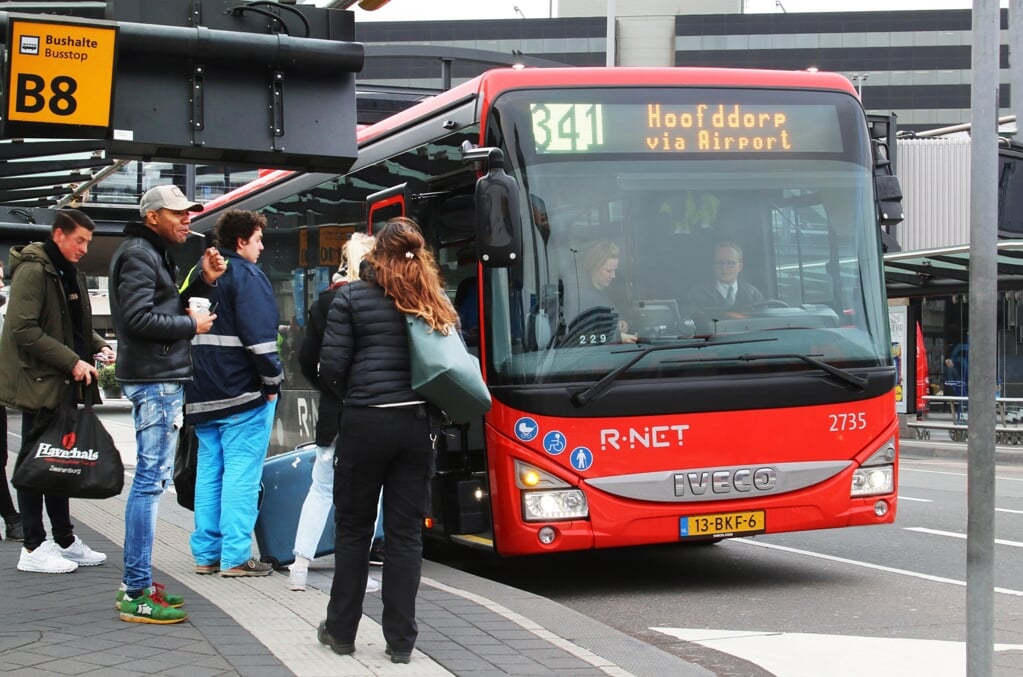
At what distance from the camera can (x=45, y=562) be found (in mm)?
6961

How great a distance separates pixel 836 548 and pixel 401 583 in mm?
5518

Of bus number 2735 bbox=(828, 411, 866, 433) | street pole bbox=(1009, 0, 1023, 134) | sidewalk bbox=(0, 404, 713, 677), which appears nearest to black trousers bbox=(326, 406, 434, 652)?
sidewalk bbox=(0, 404, 713, 677)

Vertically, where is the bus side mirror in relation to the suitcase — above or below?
above

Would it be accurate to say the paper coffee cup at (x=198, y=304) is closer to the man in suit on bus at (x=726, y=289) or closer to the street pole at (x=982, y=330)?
the man in suit on bus at (x=726, y=289)

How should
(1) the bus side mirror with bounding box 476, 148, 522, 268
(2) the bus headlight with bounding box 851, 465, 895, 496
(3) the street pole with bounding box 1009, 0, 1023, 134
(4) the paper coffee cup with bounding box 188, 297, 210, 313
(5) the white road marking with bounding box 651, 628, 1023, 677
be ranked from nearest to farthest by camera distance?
1. (3) the street pole with bounding box 1009, 0, 1023, 134
2. (5) the white road marking with bounding box 651, 628, 1023, 677
3. (4) the paper coffee cup with bounding box 188, 297, 210, 313
4. (1) the bus side mirror with bounding box 476, 148, 522, 268
5. (2) the bus headlight with bounding box 851, 465, 895, 496

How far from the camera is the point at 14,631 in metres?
5.49

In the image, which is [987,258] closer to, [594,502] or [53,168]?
[594,502]

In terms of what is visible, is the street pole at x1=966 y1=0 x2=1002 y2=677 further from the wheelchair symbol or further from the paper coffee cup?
the paper coffee cup

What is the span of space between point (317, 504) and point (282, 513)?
0.72m

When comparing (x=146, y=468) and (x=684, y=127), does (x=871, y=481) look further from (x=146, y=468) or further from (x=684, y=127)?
(x=146, y=468)

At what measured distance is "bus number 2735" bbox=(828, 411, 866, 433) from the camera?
782 cm

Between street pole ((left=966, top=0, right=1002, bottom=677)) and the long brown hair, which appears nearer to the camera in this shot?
street pole ((left=966, top=0, right=1002, bottom=677))

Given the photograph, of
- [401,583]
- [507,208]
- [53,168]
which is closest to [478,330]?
[507,208]

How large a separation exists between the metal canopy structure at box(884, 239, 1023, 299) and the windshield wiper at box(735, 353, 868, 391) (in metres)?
12.8
